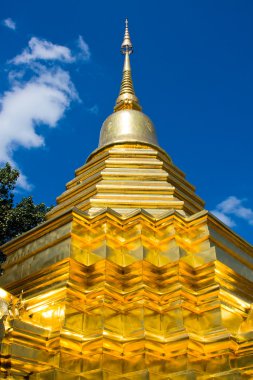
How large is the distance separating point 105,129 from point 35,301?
6737 mm

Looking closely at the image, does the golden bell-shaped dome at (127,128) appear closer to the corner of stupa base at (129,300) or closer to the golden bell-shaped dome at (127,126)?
the golden bell-shaped dome at (127,126)

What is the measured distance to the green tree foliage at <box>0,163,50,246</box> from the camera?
14664 mm

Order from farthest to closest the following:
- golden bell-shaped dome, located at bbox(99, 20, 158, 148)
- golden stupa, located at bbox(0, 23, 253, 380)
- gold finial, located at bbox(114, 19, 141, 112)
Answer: gold finial, located at bbox(114, 19, 141, 112)
golden bell-shaped dome, located at bbox(99, 20, 158, 148)
golden stupa, located at bbox(0, 23, 253, 380)

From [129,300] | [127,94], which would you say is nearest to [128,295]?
[129,300]

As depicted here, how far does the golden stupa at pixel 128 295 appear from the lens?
6.57 meters

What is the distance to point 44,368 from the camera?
6.40 meters

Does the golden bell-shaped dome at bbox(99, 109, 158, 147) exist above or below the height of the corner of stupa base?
above

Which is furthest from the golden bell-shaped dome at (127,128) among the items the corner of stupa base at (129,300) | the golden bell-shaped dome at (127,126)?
the corner of stupa base at (129,300)

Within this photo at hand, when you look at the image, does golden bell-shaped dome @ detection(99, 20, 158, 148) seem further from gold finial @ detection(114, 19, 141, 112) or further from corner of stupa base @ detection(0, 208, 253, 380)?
corner of stupa base @ detection(0, 208, 253, 380)

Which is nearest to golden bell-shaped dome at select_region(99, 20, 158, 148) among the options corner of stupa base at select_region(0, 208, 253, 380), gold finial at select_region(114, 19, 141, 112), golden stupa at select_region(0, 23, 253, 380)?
gold finial at select_region(114, 19, 141, 112)

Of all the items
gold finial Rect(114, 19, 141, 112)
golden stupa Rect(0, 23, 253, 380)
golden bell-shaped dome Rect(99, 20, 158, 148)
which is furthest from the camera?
gold finial Rect(114, 19, 141, 112)

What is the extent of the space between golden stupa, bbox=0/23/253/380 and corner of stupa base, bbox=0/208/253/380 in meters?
0.02

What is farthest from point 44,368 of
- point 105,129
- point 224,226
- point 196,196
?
point 105,129

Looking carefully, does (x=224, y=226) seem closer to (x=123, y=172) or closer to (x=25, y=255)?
(x=123, y=172)
